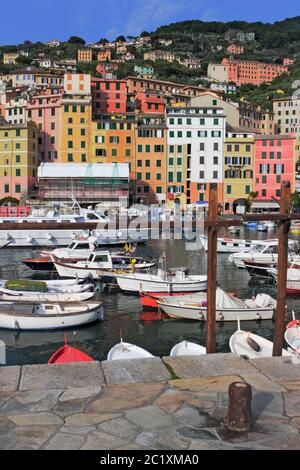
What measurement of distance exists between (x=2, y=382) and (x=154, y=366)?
1.62m

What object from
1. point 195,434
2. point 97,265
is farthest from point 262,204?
point 195,434

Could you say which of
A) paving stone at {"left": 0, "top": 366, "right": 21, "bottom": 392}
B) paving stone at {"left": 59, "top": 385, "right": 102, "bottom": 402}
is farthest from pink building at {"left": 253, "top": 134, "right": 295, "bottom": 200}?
paving stone at {"left": 59, "top": 385, "right": 102, "bottom": 402}

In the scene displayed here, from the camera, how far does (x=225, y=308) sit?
19.1 metres

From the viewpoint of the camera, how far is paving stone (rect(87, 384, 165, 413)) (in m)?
4.90

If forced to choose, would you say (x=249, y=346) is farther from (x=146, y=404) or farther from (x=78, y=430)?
(x=78, y=430)

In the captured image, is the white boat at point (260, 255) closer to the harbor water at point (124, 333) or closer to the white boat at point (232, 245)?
the white boat at point (232, 245)

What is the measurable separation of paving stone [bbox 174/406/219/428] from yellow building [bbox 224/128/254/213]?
6980cm

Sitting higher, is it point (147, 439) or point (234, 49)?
point (234, 49)

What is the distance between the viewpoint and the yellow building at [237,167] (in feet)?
240

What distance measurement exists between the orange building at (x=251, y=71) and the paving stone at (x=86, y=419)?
15578 centimetres

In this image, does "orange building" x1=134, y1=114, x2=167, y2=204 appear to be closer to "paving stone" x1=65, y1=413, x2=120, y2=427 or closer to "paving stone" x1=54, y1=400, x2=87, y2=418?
"paving stone" x1=54, y1=400, x2=87, y2=418

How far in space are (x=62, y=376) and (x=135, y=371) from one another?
2.54ft

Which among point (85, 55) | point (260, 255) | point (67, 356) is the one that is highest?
point (85, 55)
